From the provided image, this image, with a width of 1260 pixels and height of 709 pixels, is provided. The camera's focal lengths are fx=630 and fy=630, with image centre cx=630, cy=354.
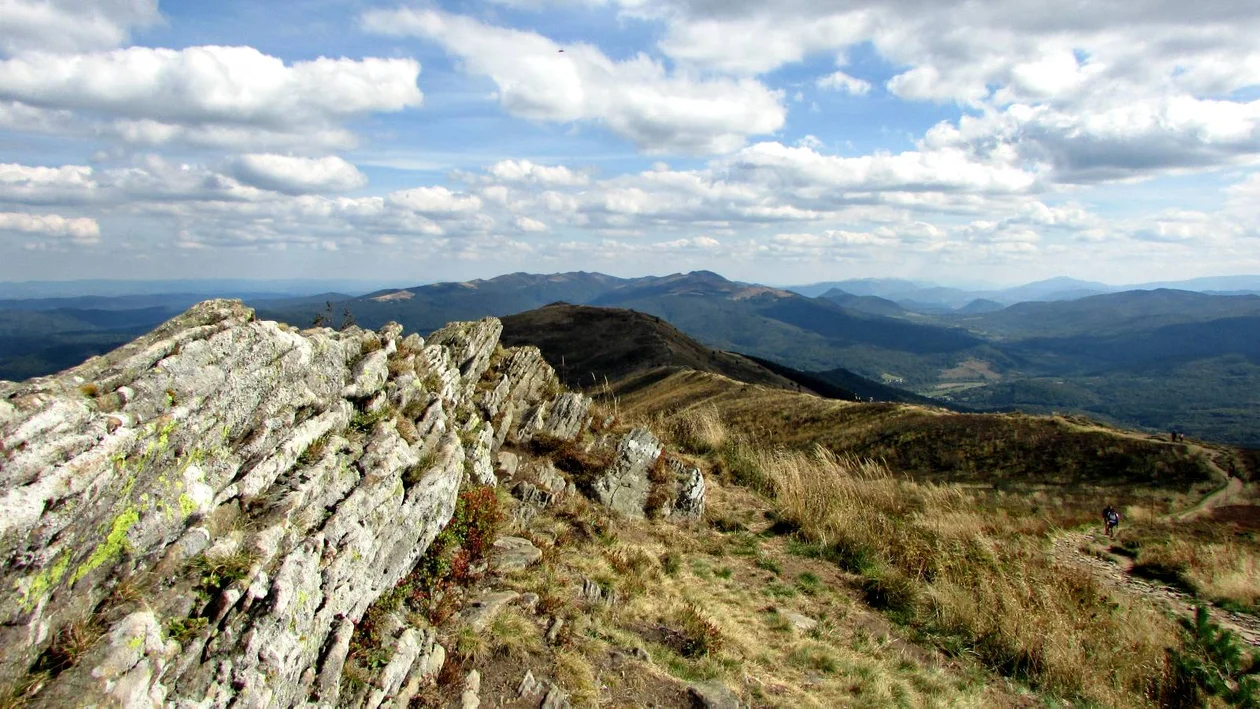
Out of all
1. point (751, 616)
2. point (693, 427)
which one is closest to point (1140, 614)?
point (751, 616)

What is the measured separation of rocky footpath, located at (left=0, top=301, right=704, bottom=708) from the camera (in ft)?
15.2

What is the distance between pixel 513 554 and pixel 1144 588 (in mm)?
15008

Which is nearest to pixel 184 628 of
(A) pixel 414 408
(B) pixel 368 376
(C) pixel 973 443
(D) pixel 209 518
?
(D) pixel 209 518

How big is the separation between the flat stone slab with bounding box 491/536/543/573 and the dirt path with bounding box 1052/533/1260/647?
11.8m

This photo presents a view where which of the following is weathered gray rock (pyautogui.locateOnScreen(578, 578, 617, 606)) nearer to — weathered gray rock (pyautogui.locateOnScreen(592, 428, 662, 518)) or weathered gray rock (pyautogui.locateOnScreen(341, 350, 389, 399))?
Answer: weathered gray rock (pyautogui.locateOnScreen(592, 428, 662, 518))

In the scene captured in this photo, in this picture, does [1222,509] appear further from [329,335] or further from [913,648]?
[329,335]

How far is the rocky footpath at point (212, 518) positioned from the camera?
4.64 metres

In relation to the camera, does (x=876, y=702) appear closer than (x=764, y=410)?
Yes

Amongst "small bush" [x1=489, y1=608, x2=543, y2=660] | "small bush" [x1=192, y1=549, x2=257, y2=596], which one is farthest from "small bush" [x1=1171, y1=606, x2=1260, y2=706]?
"small bush" [x1=192, y1=549, x2=257, y2=596]

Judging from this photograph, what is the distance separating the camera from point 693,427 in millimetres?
21047

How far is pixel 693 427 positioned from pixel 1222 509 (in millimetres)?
28881

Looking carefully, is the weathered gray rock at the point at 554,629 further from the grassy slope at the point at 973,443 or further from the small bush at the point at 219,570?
the grassy slope at the point at 973,443

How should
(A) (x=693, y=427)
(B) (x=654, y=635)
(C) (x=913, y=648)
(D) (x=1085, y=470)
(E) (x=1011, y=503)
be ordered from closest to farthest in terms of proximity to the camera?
(B) (x=654, y=635) < (C) (x=913, y=648) < (A) (x=693, y=427) < (E) (x=1011, y=503) < (D) (x=1085, y=470)

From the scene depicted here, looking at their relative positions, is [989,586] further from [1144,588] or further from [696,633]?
[1144,588]
